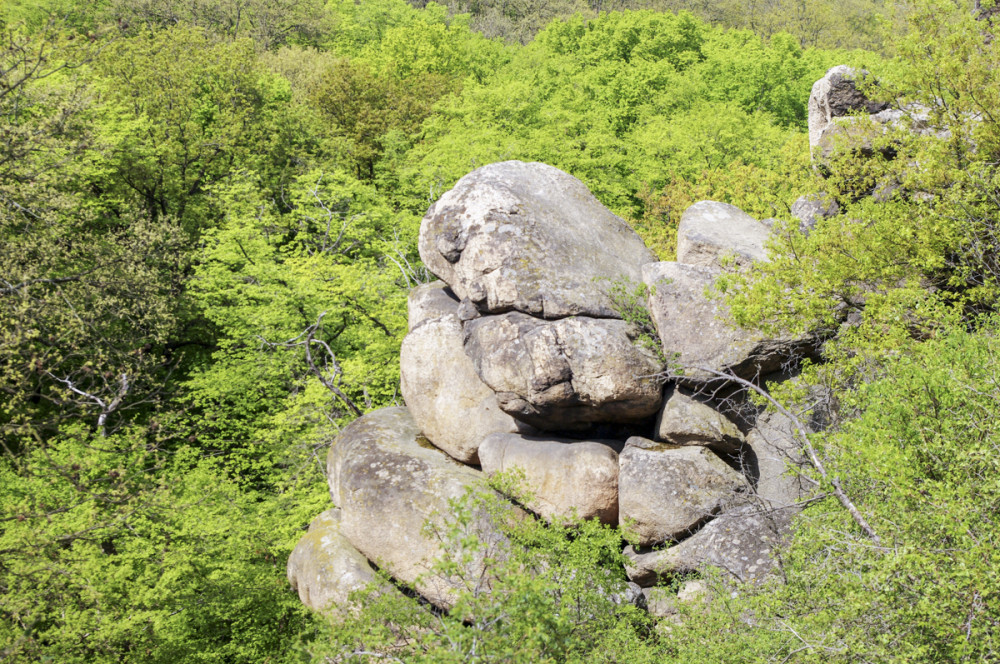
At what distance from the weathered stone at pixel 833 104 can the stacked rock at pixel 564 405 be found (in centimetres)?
222

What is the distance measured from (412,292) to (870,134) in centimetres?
1011

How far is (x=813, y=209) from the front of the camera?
16062 mm

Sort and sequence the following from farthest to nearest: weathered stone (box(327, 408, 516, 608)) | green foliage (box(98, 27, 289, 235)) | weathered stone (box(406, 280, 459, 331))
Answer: green foliage (box(98, 27, 289, 235)) < weathered stone (box(406, 280, 459, 331)) < weathered stone (box(327, 408, 516, 608))

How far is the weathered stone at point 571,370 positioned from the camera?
43.7 ft

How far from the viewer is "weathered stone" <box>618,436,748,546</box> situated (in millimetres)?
12766

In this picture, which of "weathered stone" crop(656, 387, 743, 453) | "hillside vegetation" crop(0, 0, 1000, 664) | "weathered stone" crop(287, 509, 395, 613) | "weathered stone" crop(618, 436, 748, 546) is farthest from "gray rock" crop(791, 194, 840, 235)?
"weathered stone" crop(287, 509, 395, 613)

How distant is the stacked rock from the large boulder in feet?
0.10

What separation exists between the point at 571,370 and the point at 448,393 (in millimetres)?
3252

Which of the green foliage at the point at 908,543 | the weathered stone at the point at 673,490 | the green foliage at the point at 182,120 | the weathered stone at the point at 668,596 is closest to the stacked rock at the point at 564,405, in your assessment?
the weathered stone at the point at 673,490

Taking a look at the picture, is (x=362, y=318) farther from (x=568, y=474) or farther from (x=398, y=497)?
(x=568, y=474)

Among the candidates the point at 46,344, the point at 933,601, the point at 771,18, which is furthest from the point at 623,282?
the point at 771,18

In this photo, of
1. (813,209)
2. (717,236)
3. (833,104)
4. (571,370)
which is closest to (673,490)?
(571,370)

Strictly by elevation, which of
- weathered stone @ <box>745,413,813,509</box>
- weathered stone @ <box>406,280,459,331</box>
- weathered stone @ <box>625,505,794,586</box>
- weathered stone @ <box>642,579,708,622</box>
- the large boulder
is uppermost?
the large boulder

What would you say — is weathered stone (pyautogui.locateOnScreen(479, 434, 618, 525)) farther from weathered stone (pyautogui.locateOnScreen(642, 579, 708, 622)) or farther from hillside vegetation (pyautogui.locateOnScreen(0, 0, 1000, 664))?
weathered stone (pyautogui.locateOnScreen(642, 579, 708, 622))
